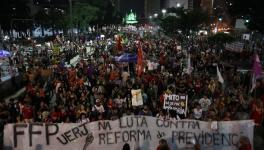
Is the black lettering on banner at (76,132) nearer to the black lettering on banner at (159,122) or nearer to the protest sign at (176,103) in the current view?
the black lettering on banner at (159,122)

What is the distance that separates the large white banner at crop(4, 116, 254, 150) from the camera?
10914 millimetres

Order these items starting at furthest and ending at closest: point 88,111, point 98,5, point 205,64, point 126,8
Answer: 1. point 126,8
2. point 98,5
3. point 205,64
4. point 88,111

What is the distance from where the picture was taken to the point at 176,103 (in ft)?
45.0

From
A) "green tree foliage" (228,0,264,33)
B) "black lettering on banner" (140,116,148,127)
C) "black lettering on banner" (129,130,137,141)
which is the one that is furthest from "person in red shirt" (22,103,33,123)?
"green tree foliage" (228,0,264,33)

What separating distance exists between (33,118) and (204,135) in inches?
222

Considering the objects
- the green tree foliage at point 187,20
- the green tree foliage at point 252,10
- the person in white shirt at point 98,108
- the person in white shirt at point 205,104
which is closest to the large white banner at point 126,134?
the person in white shirt at point 98,108

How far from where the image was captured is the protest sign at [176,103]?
13672 mm

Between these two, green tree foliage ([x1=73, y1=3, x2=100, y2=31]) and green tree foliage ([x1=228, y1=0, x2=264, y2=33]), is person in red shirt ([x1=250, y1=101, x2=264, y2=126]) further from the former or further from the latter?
green tree foliage ([x1=73, y1=3, x2=100, y2=31])

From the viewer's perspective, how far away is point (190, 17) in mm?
68188

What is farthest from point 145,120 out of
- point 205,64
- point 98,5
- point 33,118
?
point 98,5

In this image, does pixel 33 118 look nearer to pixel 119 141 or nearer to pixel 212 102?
pixel 119 141

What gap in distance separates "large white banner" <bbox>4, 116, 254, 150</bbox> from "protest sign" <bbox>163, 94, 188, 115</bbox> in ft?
7.72

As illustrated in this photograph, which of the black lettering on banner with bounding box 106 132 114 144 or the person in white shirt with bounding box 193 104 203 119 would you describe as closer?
the black lettering on banner with bounding box 106 132 114 144

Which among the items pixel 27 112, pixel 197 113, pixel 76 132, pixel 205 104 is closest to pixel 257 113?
pixel 197 113
